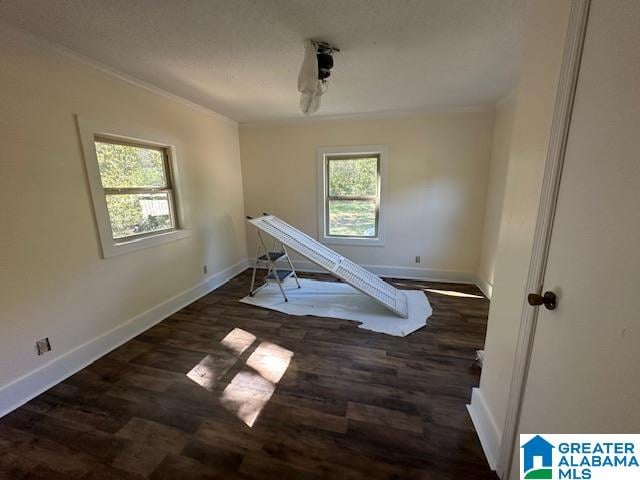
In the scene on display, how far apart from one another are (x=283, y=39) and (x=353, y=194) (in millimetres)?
2481

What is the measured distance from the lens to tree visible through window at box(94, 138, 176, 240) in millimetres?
2359

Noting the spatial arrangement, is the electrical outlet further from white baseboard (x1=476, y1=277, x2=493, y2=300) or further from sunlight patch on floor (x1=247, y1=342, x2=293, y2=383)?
white baseboard (x1=476, y1=277, x2=493, y2=300)

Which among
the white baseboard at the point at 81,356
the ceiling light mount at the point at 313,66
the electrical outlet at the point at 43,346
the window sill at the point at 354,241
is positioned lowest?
the white baseboard at the point at 81,356

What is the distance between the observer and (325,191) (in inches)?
161

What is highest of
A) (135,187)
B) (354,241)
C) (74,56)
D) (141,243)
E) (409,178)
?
(74,56)

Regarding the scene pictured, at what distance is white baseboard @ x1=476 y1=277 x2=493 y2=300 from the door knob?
2.54 metres

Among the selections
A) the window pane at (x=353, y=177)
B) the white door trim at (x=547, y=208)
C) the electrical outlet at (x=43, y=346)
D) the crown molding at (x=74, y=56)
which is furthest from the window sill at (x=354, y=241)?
the electrical outlet at (x=43, y=346)

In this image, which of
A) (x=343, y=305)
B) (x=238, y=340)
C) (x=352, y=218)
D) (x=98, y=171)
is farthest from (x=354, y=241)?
(x=98, y=171)

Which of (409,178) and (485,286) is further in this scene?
(409,178)

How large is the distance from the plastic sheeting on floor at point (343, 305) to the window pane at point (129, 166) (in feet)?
5.75

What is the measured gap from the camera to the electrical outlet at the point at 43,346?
185 centimetres

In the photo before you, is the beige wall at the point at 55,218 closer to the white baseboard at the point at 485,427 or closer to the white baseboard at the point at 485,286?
the white baseboard at the point at 485,427

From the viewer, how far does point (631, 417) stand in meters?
0.66

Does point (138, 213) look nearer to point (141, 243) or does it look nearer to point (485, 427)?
point (141, 243)
